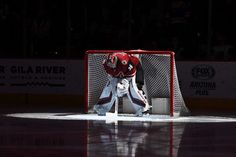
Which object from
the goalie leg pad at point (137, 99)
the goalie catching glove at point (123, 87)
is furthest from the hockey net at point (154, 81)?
the goalie catching glove at point (123, 87)

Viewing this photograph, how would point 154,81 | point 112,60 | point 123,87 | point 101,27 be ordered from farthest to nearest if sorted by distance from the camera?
1. point 101,27
2. point 154,81
3. point 123,87
4. point 112,60

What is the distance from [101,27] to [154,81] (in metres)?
5.00

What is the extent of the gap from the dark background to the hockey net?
312cm

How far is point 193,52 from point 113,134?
815 cm

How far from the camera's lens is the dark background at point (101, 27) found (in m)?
21.0

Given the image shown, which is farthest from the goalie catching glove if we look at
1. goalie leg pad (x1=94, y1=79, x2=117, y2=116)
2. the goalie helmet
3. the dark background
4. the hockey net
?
the dark background

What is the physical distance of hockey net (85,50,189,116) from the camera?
17.4 metres

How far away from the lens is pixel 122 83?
17031 millimetres

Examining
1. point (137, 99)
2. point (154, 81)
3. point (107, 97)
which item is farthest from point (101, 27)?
point (137, 99)

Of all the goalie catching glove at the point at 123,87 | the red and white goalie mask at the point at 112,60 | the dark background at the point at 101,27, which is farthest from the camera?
the dark background at the point at 101,27

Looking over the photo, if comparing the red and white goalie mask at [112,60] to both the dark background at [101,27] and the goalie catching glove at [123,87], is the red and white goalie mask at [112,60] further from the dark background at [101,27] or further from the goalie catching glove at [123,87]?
the dark background at [101,27]

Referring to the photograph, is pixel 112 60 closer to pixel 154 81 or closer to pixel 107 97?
pixel 107 97

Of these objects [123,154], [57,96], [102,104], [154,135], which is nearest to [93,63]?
[102,104]

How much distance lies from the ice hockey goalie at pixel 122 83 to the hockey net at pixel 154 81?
0.49 m
